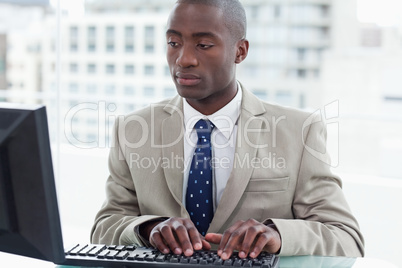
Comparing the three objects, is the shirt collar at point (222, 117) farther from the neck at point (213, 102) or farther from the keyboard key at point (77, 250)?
the keyboard key at point (77, 250)

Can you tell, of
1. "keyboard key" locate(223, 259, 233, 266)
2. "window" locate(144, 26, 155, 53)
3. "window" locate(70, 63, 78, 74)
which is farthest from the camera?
"window" locate(70, 63, 78, 74)

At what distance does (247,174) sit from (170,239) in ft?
1.32

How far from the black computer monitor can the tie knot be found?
651 millimetres

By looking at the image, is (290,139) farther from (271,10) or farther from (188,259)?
(271,10)

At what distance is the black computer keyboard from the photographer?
101cm

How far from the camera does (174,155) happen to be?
1476 mm

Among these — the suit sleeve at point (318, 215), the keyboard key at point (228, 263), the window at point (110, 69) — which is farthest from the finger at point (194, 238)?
the window at point (110, 69)

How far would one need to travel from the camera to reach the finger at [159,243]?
1.10 metres

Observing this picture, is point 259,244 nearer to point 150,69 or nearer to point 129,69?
point 150,69

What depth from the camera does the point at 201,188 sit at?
1438 millimetres

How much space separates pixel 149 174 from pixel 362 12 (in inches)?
763

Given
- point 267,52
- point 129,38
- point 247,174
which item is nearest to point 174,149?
point 247,174

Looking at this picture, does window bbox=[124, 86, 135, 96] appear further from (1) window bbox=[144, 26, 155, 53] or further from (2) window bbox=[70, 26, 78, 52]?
(1) window bbox=[144, 26, 155, 53]

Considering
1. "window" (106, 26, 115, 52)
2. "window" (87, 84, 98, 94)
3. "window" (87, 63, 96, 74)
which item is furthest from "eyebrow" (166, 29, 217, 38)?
"window" (87, 63, 96, 74)
